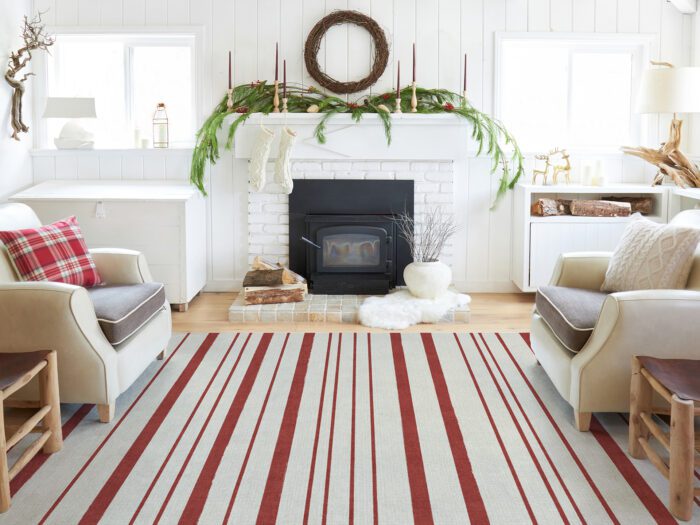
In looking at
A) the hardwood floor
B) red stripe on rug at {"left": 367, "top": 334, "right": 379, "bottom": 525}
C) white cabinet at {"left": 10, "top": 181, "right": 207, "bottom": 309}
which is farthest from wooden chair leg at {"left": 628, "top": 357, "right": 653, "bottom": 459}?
white cabinet at {"left": 10, "top": 181, "right": 207, "bottom": 309}

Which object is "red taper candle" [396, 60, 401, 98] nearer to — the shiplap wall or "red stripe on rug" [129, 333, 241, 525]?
the shiplap wall

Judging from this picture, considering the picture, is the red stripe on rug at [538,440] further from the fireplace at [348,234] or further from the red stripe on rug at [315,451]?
the fireplace at [348,234]

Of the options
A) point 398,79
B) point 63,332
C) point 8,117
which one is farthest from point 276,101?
point 63,332

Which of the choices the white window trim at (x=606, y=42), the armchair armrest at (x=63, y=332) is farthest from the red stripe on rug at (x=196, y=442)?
the white window trim at (x=606, y=42)

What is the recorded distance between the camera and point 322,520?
2.63 m

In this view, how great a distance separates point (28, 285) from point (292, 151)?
8.94 feet

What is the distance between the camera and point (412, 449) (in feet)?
10.5

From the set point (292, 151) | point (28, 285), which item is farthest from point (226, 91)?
point (28, 285)

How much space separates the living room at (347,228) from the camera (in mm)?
3342

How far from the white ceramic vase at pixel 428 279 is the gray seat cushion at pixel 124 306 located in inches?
72.5

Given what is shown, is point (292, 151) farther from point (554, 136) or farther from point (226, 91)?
point (554, 136)

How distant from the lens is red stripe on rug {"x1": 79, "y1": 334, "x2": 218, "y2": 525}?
2705mm

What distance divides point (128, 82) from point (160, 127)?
428 millimetres

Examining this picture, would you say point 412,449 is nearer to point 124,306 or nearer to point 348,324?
point 124,306
